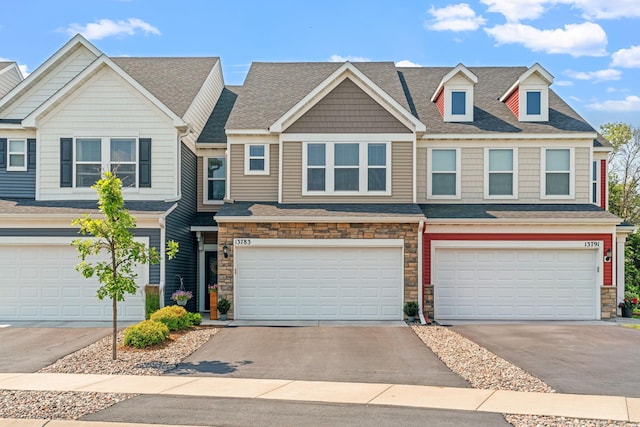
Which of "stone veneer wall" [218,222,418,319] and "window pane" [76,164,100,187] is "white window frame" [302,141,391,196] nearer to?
"stone veneer wall" [218,222,418,319]

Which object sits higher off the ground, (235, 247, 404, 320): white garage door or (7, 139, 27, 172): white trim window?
(7, 139, 27, 172): white trim window

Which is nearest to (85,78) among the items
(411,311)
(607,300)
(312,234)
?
(312,234)

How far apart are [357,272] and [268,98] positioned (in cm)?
762

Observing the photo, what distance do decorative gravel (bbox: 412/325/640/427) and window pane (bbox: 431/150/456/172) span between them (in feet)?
22.6

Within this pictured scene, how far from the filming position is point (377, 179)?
65.3 feet

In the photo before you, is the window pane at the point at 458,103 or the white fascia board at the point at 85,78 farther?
the window pane at the point at 458,103

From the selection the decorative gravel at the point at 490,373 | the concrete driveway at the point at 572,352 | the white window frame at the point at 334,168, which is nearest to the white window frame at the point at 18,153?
the white window frame at the point at 334,168

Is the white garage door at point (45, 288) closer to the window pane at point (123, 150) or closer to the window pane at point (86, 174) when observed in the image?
the window pane at point (86, 174)

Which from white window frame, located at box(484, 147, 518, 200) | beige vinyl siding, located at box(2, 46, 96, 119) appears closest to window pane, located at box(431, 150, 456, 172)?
white window frame, located at box(484, 147, 518, 200)

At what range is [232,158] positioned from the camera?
2042 centimetres

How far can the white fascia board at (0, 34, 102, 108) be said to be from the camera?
20.8 m

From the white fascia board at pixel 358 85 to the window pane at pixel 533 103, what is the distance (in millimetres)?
4648

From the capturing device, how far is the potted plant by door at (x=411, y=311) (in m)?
18.4

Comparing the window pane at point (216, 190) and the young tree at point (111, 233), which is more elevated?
the window pane at point (216, 190)
